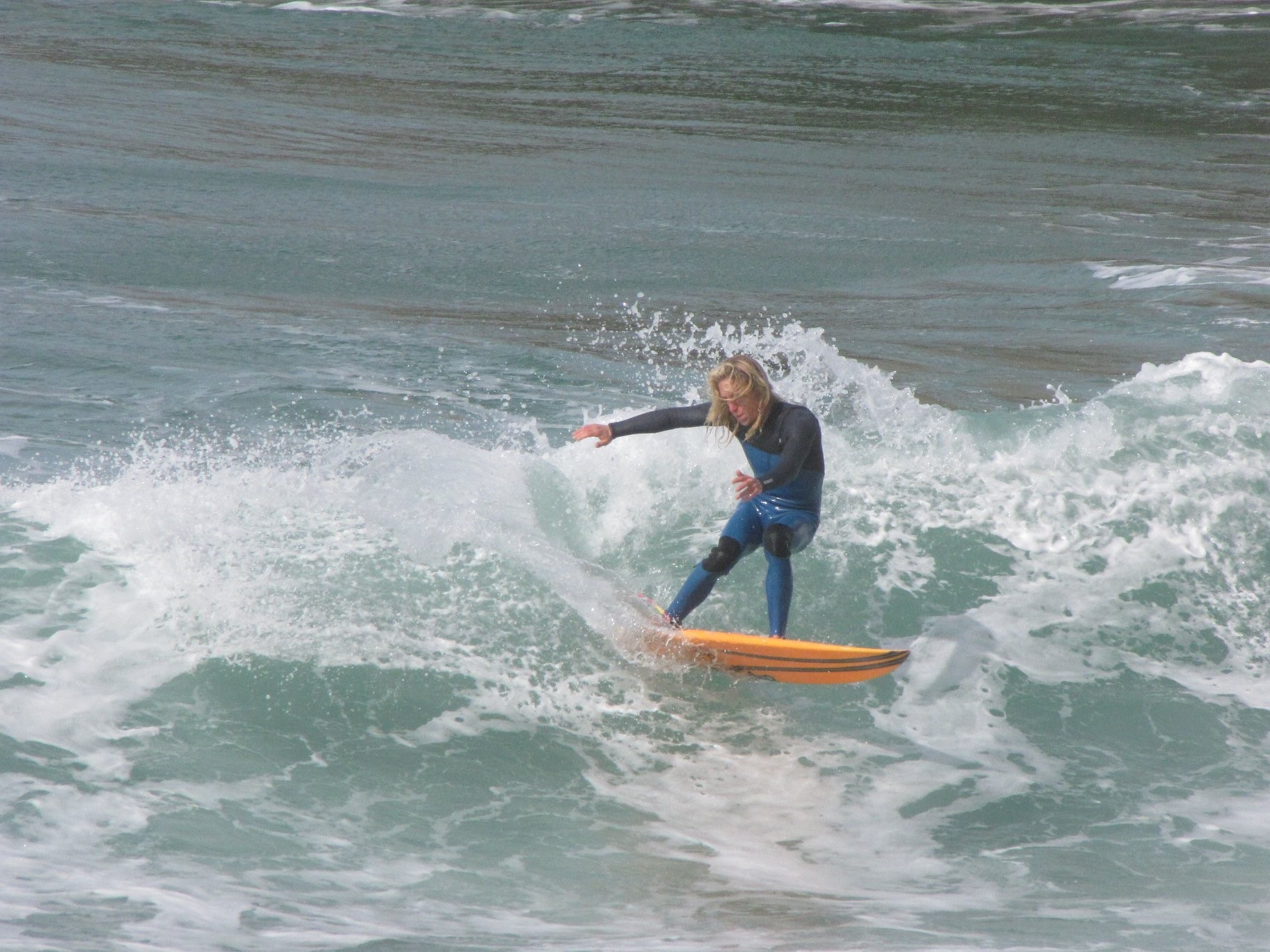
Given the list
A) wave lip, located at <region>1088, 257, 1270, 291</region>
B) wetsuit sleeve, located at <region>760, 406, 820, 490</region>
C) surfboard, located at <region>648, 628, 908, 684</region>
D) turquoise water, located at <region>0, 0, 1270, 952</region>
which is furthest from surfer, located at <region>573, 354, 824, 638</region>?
wave lip, located at <region>1088, 257, 1270, 291</region>

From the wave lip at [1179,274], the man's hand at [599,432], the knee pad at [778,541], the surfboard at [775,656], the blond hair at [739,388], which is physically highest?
the wave lip at [1179,274]

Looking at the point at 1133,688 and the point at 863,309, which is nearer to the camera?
the point at 1133,688

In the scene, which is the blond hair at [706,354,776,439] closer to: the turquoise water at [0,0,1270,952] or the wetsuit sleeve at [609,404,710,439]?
the wetsuit sleeve at [609,404,710,439]

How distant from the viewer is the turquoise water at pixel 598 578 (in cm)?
538

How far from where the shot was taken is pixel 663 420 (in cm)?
683

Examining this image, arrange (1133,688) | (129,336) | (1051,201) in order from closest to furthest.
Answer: (1133,688)
(129,336)
(1051,201)

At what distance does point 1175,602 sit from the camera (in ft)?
26.6

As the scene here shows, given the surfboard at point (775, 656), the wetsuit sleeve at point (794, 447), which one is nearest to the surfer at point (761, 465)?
the wetsuit sleeve at point (794, 447)

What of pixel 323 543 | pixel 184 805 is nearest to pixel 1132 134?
pixel 323 543

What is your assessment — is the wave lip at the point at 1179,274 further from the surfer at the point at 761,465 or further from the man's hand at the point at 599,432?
the man's hand at the point at 599,432

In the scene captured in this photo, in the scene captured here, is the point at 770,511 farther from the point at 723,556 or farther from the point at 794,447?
the point at 794,447

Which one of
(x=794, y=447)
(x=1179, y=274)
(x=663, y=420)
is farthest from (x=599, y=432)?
(x=1179, y=274)

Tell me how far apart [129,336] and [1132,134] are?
19.7m

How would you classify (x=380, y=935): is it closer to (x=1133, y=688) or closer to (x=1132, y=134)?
(x=1133, y=688)
